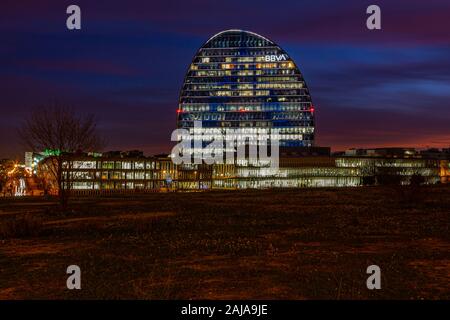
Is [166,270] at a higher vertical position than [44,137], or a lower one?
lower

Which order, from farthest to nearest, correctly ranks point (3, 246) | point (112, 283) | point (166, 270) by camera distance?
point (3, 246)
point (166, 270)
point (112, 283)

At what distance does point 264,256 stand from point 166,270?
4.22 m

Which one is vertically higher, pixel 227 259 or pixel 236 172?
pixel 236 172

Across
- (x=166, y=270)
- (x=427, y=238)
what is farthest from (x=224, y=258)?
(x=427, y=238)

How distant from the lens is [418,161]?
198 m

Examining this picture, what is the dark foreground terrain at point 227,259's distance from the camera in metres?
13.4

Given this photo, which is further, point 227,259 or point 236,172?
point 236,172

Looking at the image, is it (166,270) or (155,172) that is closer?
(166,270)

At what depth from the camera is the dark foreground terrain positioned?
44.0 ft

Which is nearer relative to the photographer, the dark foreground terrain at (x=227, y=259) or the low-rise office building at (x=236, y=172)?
the dark foreground terrain at (x=227, y=259)

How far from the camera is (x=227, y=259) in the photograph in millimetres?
18297

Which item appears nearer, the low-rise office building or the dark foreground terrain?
the dark foreground terrain
